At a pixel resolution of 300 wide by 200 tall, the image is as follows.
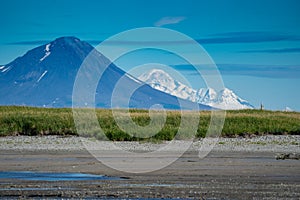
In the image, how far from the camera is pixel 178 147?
38406 mm

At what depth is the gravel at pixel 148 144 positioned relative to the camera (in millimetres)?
36688

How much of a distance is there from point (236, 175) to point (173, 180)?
259 cm

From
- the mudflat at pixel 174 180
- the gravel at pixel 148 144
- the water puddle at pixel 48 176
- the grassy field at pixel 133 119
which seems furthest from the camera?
the grassy field at pixel 133 119

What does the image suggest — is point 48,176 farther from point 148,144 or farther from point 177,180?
point 148,144

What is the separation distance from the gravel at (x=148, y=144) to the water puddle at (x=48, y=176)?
13260 millimetres

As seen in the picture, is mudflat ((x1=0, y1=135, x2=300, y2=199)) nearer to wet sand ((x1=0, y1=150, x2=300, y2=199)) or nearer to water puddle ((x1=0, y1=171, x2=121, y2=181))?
wet sand ((x1=0, y1=150, x2=300, y2=199))

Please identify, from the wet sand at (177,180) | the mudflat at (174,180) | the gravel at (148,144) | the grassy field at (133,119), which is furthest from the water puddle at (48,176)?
the grassy field at (133,119)

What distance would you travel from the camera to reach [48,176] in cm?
2106

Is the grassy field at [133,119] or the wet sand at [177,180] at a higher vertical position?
the grassy field at [133,119]

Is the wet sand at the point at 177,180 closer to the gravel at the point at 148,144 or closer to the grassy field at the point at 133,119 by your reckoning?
the gravel at the point at 148,144

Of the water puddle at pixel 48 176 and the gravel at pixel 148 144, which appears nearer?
the water puddle at pixel 48 176

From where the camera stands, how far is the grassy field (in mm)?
46438

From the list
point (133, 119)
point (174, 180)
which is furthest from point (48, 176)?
point (133, 119)

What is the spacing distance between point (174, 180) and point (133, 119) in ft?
108
